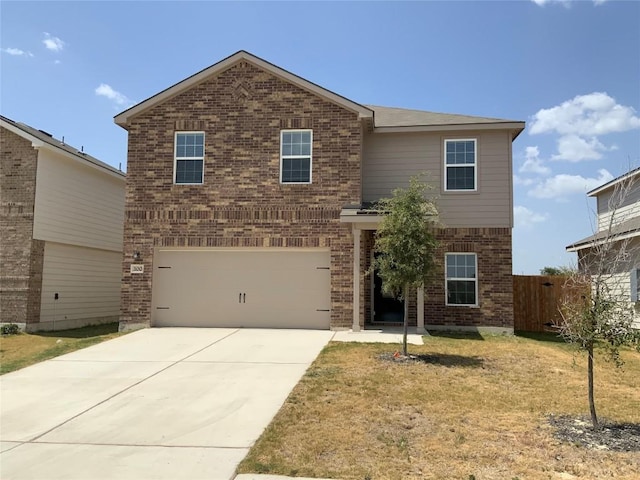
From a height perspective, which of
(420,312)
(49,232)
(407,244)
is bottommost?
(420,312)

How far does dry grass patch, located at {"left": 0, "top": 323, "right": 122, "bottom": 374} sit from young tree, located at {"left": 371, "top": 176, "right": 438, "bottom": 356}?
24.3 ft

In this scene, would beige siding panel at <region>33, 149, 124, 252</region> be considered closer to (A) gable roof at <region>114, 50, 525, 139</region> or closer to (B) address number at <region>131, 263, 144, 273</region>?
(A) gable roof at <region>114, 50, 525, 139</region>

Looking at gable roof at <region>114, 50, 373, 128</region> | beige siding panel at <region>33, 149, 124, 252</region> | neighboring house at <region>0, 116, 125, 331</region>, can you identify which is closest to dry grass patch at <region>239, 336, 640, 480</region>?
gable roof at <region>114, 50, 373, 128</region>

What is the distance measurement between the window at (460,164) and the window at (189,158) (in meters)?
7.18

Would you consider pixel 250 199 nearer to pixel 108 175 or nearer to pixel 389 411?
pixel 108 175

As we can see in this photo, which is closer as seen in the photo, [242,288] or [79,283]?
[242,288]

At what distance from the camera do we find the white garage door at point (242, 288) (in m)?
14.7

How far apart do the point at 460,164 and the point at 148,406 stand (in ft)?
37.0

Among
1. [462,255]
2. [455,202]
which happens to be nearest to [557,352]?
[462,255]

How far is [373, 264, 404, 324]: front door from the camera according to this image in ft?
51.7

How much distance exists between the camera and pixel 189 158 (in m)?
15.4

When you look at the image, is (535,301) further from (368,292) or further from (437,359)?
(437,359)

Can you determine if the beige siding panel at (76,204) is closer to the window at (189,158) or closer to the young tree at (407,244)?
the window at (189,158)

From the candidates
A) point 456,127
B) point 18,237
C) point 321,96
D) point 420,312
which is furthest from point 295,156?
point 18,237
